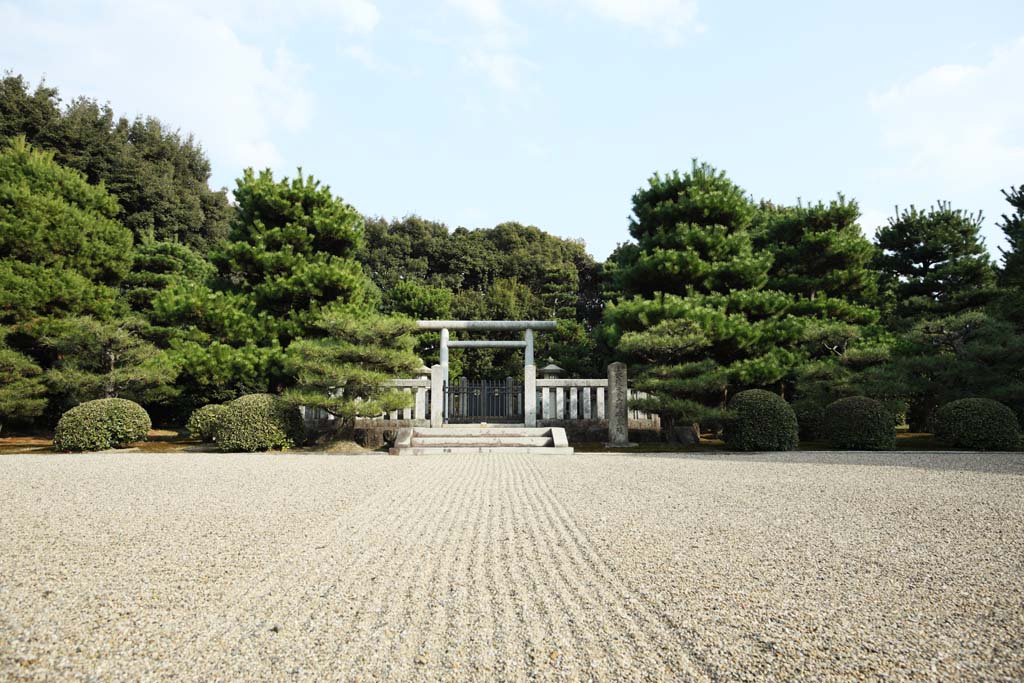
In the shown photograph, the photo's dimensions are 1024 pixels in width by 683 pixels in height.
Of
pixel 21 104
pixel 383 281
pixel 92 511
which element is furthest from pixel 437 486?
pixel 21 104

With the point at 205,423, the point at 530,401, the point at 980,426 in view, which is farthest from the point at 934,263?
the point at 205,423

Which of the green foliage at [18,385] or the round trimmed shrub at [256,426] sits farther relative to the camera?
the green foliage at [18,385]

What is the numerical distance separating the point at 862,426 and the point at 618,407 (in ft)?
13.6

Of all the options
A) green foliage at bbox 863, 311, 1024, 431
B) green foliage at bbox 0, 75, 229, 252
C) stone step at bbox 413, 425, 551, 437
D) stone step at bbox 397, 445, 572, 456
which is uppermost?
green foliage at bbox 0, 75, 229, 252

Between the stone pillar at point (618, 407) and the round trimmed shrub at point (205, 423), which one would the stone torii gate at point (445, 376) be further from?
the round trimmed shrub at point (205, 423)

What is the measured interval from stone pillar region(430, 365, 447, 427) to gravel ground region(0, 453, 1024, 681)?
6380 millimetres

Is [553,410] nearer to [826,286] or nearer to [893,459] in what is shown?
[893,459]

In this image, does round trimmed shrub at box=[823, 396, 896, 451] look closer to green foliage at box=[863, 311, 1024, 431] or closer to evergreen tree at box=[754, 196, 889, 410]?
green foliage at box=[863, 311, 1024, 431]

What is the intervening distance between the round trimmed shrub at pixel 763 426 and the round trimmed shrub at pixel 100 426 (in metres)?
10.6

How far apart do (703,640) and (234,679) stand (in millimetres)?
1480

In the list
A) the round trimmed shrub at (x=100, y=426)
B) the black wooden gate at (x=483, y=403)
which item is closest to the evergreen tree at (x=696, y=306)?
the black wooden gate at (x=483, y=403)

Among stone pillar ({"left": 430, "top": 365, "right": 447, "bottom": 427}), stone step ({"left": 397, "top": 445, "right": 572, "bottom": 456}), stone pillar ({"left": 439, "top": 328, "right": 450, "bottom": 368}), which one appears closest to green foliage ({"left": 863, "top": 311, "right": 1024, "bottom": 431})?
stone step ({"left": 397, "top": 445, "right": 572, "bottom": 456})

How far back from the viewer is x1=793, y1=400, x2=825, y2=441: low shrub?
1066 centimetres

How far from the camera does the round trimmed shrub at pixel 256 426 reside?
30.7ft
